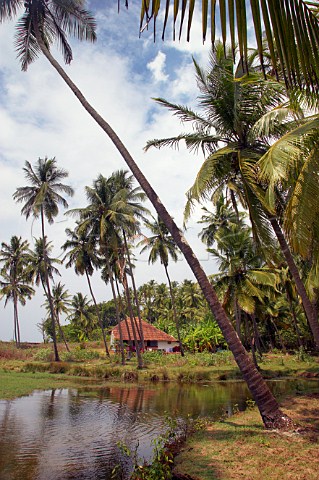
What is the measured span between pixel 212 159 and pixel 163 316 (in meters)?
54.1

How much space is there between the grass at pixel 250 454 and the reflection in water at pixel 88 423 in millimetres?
1555

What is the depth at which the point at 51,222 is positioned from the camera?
33812 mm

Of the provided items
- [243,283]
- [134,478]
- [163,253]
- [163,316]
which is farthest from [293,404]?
[163,316]

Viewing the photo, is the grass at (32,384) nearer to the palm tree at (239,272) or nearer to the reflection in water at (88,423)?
the reflection in water at (88,423)

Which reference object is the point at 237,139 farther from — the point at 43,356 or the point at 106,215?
the point at 43,356

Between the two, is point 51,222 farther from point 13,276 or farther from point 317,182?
point 317,182

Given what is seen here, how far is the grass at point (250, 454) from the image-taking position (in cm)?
627

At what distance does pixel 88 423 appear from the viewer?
12570 millimetres

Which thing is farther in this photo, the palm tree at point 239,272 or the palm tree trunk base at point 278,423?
the palm tree at point 239,272

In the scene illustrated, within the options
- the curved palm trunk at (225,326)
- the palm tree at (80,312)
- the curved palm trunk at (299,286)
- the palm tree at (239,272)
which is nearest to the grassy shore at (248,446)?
the curved palm trunk at (225,326)

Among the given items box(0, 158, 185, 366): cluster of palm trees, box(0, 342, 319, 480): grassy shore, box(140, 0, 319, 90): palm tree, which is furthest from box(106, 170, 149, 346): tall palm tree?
box(140, 0, 319, 90): palm tree

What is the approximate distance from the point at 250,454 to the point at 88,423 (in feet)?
23.4

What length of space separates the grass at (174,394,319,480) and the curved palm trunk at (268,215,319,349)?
2.26 metres

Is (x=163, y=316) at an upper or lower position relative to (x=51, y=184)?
lower
